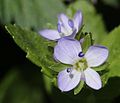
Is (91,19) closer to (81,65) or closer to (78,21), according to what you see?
(78,21)

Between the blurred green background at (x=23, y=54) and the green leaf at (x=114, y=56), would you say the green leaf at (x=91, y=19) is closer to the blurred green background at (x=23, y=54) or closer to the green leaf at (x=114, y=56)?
the blurred green background at (x=23, y=54)

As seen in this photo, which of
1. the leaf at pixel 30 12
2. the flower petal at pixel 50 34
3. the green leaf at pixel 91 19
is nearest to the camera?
the flower petal at pixel 50 34

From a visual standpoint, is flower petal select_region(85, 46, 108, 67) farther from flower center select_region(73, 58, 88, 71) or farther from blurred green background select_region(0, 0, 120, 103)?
blurred green background select_region(0, 0, 120, 103)

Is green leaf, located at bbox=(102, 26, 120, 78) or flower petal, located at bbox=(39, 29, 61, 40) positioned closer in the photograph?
flower petal, located at bbox=(39, 29, 61, 40)

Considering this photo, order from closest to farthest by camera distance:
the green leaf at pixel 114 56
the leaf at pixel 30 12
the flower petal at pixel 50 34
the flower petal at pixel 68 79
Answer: the flower petal at pixel 68 79
the flower petal at pixel 50 34
the green leaf at pixel 114 56
the leaf at pixel 30 12

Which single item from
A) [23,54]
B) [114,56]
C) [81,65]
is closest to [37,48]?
[81,65]

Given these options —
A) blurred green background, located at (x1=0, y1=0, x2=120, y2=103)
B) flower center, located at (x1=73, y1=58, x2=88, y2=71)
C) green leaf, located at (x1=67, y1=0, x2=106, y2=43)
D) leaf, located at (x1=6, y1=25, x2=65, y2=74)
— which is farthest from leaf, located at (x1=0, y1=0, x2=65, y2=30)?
flower center, located at (x1=73, y1=58, x2=88, y2=71)

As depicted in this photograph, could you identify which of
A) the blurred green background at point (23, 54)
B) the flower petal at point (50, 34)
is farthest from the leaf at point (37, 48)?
the blurred green background at point (23, 54)

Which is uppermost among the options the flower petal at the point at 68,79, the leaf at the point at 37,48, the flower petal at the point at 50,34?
the flower petal at the point at 50,34

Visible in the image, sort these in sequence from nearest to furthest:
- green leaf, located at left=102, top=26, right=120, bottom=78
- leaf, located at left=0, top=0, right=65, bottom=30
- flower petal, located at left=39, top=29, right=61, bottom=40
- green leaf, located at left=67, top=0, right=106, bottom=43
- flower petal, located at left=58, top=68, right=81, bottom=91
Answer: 1. flower petal, located at left=58, top=68, right=81, bottom=91
2. flower petal, located at left=39, top=29, right=61, bottom=40
3. green leaf, located at left=102, top=26, right=120, bottom=78
4. leaf, located at left=0, top=0, right=65, bottom=30
5. green leaf, located at left=67, top=0, right=106, bottom=43
